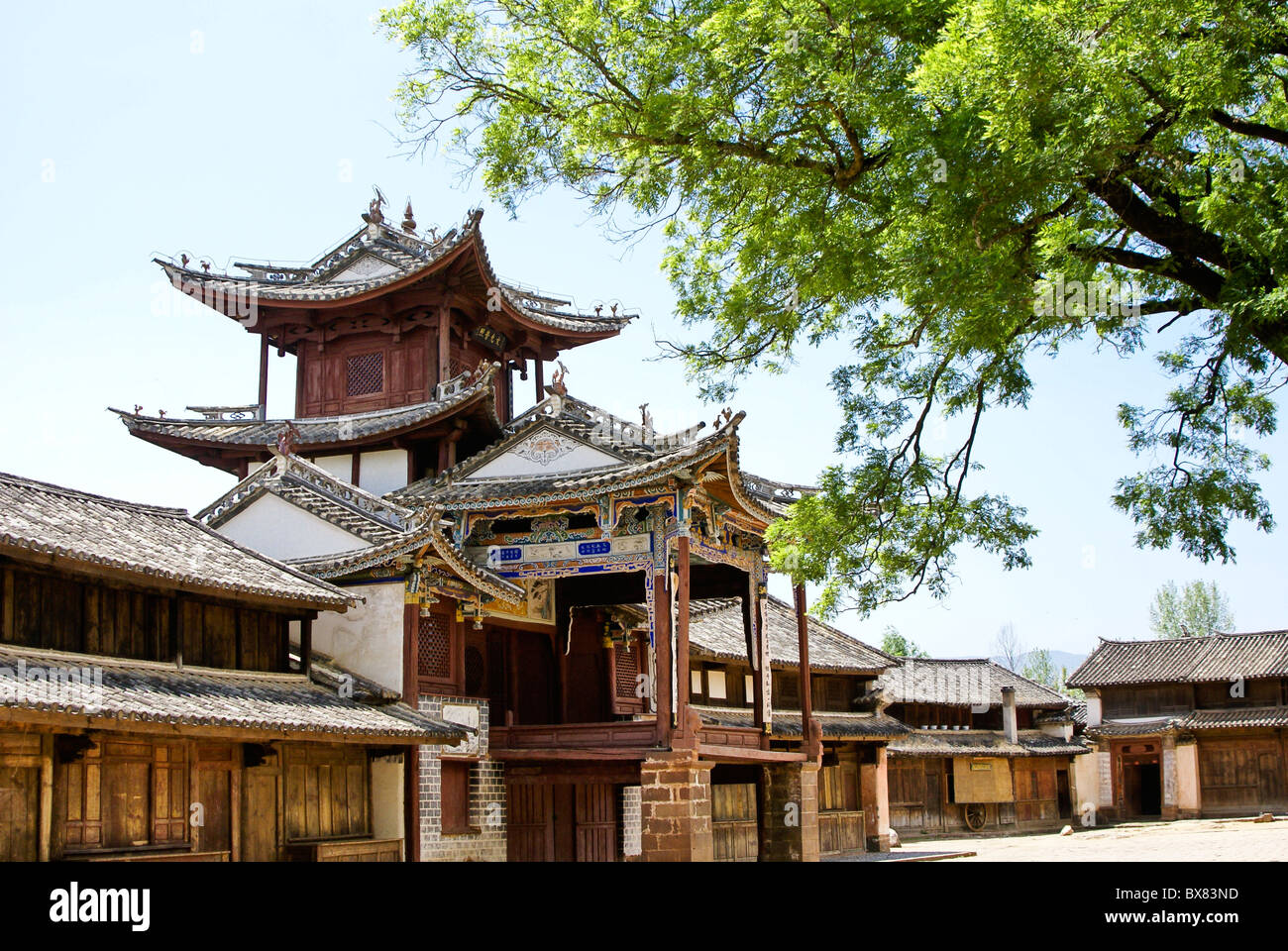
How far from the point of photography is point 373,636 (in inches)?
728

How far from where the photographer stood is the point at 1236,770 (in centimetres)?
4494

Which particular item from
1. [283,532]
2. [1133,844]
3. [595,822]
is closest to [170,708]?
[283,532]

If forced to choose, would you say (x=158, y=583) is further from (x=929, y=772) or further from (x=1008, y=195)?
(x=929, y=772)

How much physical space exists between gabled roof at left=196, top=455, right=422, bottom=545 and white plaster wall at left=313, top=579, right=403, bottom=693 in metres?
0.79

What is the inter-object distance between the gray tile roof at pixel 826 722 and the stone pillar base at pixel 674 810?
5461 mm

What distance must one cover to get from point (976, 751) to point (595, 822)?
21.1 metres

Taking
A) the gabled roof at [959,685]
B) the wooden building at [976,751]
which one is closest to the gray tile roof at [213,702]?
the wooden building at [976,751]

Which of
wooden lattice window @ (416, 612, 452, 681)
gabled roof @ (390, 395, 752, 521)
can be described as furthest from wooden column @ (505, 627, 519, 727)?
gabled roof @ (390, 395, 752, 521)

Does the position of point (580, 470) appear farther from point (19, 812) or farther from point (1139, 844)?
point (1139, 844)

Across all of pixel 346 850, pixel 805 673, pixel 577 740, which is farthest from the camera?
pixel 805 673

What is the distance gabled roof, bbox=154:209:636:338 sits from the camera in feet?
77.3

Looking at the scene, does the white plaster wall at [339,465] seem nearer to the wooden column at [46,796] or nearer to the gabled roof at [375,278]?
the gabled roof at [375,278]
